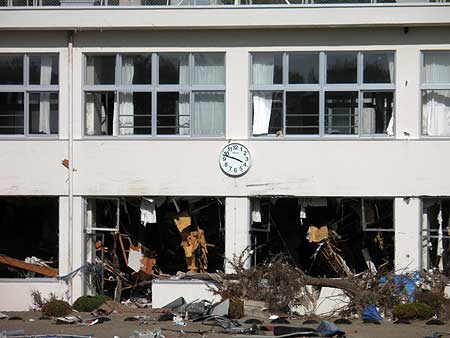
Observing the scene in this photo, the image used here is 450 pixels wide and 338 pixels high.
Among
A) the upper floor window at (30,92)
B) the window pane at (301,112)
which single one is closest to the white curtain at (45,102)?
the upper floor window at (30,92)

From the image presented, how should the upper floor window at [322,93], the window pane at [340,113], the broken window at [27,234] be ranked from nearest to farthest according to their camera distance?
the upper floor window at [322,93] → the window pane at [340,113] → the broken window at [27,234]

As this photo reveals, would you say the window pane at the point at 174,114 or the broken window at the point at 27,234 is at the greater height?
the window pane at the point at 174,114

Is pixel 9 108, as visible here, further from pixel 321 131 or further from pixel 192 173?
pixel 321 131

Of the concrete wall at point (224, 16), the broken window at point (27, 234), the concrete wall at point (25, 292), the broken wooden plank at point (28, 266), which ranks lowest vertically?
the concrete wall at point (25, 292)

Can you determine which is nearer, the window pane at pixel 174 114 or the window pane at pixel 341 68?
the window pane at pixel 341 68

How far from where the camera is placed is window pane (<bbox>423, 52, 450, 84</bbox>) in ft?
70.3

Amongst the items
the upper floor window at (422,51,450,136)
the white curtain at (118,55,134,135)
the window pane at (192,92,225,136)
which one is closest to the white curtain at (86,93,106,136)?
the white curtain at (118,55,134,135)

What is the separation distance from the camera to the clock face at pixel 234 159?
70.1 feet

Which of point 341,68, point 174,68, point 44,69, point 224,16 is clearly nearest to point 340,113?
point 341,68

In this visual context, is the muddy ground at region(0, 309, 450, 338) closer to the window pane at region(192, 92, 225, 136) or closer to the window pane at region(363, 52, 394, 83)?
the window pane at region(192, 92, 225, 136)

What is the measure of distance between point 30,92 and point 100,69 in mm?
1582

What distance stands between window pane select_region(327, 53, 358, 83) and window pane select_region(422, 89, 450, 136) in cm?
155

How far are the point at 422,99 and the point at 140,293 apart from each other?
292 inches

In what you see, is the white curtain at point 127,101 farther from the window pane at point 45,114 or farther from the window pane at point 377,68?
the window pane at point 377,68
